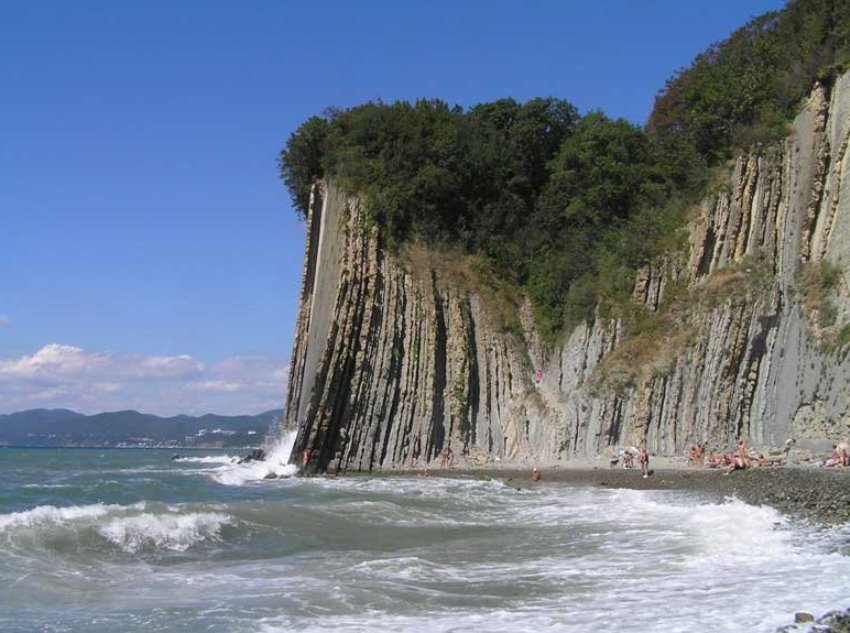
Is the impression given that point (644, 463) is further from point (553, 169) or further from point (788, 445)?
point (553, 169)

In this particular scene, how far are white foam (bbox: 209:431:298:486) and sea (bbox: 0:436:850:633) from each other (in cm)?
1579

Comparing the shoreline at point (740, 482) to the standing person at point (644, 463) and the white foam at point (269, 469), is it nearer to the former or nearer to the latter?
the standing person at point (644, 463)

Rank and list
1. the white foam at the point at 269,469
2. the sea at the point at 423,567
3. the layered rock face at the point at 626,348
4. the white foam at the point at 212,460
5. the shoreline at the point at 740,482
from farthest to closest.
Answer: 1. the white foam at the point at 212,460
2. the white foam at the point at 269,469
3. the layered rock face at the point at 626,348
4. the shoreline at the point at 740,482
5. the sea at the point at 423,567

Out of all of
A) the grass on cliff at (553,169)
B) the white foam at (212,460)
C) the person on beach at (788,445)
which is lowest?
the white foam at (212,460)

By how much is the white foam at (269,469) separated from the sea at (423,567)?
15.8m

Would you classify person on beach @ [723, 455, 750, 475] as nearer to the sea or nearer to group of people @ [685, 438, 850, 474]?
group of people @ [685, 438, 850, 474]

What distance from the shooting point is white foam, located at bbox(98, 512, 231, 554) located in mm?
17828

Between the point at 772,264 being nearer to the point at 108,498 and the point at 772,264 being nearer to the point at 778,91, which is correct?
the point at 778,91

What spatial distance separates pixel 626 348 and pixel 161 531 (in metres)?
22.0

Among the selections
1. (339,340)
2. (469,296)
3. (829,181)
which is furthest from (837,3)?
(339,340)

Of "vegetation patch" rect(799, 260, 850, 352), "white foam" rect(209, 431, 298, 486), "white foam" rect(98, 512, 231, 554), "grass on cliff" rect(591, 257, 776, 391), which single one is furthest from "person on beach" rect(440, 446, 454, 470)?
"white foam" rect(98, 512, 231, 554)

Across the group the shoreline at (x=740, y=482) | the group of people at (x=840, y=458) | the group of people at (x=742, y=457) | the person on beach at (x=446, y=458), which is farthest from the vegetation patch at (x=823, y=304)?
the person on beach at (x=446, y=458)

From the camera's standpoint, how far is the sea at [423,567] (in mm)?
10812

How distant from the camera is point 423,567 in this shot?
1472cm
